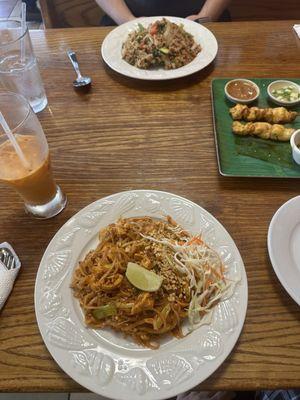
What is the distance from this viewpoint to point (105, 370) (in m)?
0.78

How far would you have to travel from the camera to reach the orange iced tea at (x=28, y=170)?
100 cm

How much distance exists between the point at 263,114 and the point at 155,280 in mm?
914

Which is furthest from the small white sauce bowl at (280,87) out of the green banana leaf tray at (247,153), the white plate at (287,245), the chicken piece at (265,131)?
the white plate at (287,245)

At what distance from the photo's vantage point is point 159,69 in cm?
166

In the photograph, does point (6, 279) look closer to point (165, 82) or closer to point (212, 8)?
point (165, 82)

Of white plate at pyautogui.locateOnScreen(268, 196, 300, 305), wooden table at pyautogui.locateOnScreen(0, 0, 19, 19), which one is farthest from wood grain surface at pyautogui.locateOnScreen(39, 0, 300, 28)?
white plate at pyautogui.locateOnScreen(268, 196, 300, 305)

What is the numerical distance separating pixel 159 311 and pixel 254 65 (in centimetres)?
133

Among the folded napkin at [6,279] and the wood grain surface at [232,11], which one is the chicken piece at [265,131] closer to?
the folded napkin at [6,279]

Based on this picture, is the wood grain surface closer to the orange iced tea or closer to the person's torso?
the person's torso

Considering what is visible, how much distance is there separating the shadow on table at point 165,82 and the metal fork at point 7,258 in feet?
3.18

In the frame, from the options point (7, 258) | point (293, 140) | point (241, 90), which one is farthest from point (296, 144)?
point (7, 258)

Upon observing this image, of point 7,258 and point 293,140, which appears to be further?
point 293,140

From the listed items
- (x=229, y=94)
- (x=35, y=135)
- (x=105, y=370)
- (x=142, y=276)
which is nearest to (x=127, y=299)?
(x=142, y=276)

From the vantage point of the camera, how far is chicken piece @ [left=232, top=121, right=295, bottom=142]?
132 centimetres
